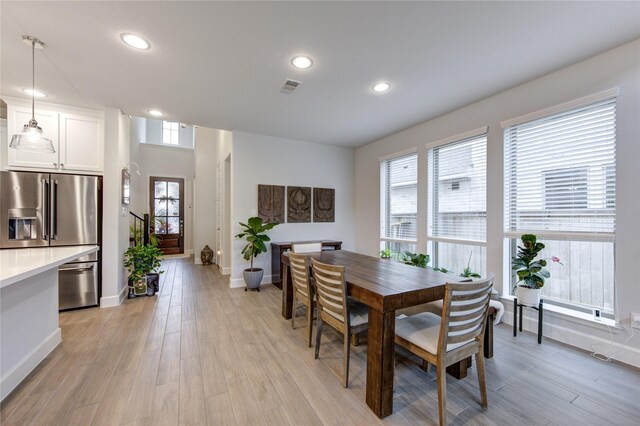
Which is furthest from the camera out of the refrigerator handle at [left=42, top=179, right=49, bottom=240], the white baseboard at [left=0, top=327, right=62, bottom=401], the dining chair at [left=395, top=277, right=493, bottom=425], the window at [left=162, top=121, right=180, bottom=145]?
the window at [left=162, top=121, right=180, bottom=145]

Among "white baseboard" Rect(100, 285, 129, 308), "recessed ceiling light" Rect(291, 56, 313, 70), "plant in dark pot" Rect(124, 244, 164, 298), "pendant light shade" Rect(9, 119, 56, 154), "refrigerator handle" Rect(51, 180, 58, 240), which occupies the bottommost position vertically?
"white baseboard" Rect(100, 285, 129, 308)

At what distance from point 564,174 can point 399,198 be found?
2.34 metres

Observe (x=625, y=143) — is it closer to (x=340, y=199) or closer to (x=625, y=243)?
(x=625, y=243)

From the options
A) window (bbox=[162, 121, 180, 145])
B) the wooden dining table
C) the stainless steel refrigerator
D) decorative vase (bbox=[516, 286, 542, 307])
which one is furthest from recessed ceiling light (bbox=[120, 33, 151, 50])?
window (bbox=[162, 121, 180, 145])

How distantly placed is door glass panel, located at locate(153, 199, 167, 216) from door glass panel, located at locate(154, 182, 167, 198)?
185 millimetres

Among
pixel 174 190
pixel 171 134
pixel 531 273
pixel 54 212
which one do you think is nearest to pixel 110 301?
pixel 54 212

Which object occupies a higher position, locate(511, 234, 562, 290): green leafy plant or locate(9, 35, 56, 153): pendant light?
locate(9, 35, 56, 153): pendant light

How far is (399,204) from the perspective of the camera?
4.72m

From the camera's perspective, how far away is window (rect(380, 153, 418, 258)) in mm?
4406

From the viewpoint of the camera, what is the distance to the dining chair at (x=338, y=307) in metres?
1.88

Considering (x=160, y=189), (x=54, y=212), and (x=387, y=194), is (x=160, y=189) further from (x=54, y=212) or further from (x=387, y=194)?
(x=387, y=194)

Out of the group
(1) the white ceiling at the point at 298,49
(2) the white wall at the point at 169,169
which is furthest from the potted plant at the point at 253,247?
(2) the white wall at the point at 169,169

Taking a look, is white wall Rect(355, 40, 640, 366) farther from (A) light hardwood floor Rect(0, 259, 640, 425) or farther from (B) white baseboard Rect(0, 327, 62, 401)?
(B) white baseboard Rect(0, 327, 62, 401)

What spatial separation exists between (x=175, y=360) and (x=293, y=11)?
296 centimetres
